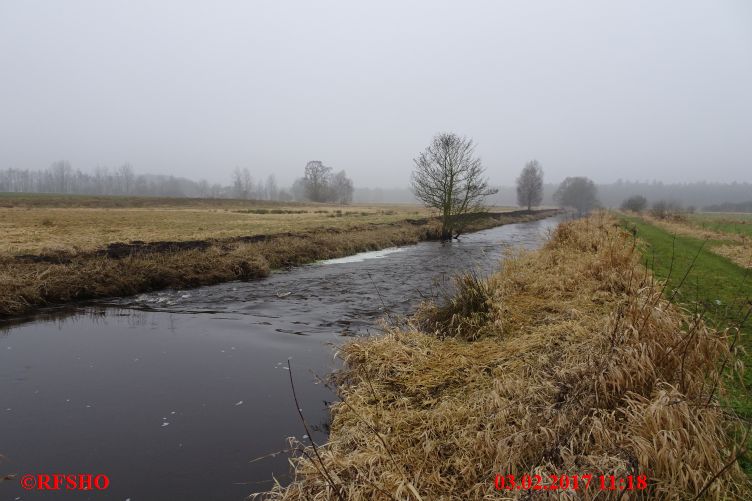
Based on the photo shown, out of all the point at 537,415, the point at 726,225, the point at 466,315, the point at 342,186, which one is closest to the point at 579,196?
the point at 342,186

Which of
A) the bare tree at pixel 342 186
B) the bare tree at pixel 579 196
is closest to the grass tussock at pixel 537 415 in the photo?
the bare tree at pixel 342 186

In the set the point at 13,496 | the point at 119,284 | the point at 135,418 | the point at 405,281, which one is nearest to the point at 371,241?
the point at 405,281

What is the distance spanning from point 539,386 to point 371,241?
21.6 metres

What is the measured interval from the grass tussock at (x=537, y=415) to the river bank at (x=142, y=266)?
1006cm

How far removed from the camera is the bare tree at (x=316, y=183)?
113 m

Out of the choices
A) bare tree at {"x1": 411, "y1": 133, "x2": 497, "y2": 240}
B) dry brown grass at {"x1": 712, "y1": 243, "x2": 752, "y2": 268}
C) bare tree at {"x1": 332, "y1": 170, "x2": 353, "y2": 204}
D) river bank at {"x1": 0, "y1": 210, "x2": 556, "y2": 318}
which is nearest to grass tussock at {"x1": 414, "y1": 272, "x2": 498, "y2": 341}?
river bank at {"x1": 0, "y1": 210, "x2": 556, "y2": 318}

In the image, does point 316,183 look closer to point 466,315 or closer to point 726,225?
point 726,225

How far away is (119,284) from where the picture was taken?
43.7 ft

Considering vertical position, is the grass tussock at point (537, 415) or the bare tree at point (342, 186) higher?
the bare tree at point (342, 186)

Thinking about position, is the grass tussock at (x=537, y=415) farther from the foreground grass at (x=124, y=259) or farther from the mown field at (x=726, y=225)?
the mown field at (x=726, y=225)

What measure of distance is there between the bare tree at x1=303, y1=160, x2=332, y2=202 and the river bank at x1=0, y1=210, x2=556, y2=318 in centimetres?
9122

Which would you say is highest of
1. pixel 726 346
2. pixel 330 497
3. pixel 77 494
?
pixel 726 346

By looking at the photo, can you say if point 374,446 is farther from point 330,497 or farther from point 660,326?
point 660,326

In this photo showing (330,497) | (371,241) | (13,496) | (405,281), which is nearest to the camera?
(330,497)
